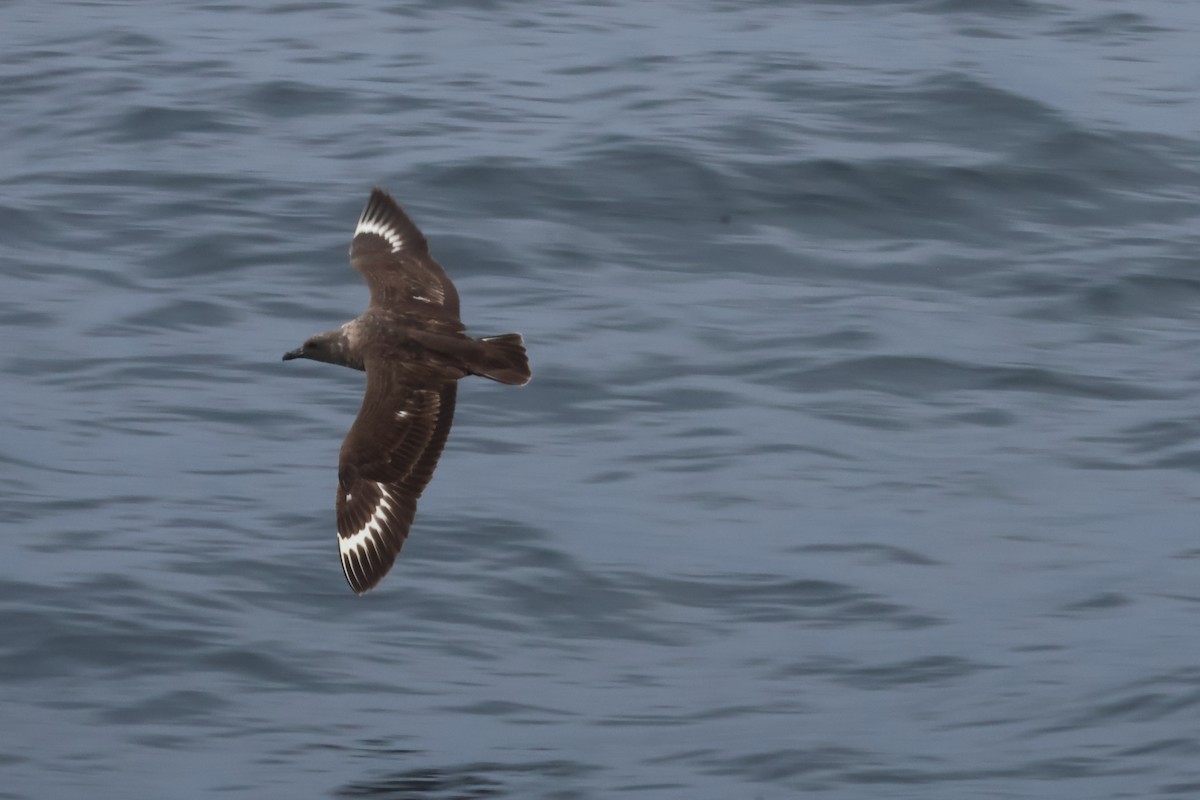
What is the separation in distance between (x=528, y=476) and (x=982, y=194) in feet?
13.2

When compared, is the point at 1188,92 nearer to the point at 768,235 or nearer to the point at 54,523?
the point at 768,235

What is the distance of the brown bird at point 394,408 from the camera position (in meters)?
6.97

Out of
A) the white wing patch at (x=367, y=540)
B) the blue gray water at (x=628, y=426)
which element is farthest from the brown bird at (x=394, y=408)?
the blue gray water at (x=628, y=426)

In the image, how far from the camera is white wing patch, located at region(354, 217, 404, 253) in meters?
8.66

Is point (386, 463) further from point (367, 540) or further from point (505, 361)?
point (505, 361)

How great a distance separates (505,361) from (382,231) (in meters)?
1.83

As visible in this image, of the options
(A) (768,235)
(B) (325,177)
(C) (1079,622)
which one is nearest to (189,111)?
(B) (325,177)

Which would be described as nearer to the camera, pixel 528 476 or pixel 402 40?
pixel 528 476

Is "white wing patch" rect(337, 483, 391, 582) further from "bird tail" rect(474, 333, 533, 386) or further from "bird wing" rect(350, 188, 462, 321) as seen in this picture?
"bird wing" rect(350, 188, 462, 321)

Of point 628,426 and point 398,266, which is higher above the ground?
point 398,266

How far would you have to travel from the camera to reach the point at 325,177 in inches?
462

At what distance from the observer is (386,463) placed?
7125 millimetres

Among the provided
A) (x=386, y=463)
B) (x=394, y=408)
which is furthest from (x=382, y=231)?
(x=386, y=463)

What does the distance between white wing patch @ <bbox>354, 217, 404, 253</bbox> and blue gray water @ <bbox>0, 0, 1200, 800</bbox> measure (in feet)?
2.91
